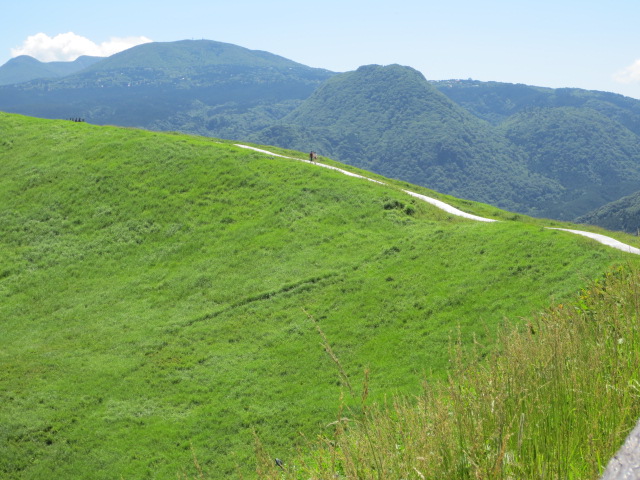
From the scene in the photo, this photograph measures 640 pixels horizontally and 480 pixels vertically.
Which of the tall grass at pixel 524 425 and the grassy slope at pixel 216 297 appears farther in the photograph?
the grassy slope at pixel 216 297

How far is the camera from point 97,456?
1814cm

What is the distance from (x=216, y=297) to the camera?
1170 inches

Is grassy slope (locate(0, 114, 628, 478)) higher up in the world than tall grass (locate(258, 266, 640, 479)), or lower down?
lower down

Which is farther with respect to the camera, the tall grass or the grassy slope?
the grassy slope

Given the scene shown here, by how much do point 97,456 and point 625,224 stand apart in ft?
650

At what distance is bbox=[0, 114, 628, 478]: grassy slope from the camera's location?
19375 mm

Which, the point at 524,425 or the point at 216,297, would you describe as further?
the point at 216,297

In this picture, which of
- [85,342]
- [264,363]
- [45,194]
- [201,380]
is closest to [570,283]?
[264,363]

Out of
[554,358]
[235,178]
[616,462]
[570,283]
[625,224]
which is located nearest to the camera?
[616,462]

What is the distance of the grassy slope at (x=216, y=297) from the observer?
1938 cm

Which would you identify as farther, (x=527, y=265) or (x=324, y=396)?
(x=527, y=265)

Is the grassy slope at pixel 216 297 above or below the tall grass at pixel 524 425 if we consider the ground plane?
below

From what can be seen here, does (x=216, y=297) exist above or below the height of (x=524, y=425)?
below

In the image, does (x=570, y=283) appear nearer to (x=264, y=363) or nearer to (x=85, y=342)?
(x=264, y=363)
